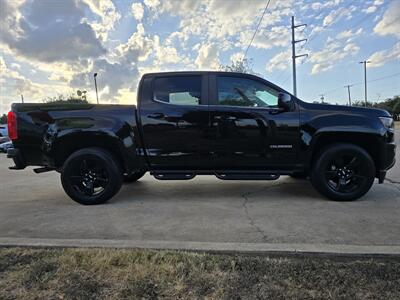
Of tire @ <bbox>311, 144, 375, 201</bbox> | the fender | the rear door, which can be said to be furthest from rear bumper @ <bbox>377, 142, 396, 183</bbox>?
the fender

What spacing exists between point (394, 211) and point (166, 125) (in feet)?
10.7

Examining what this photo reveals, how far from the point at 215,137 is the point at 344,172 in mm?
1954

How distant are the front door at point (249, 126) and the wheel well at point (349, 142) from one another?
0.36m

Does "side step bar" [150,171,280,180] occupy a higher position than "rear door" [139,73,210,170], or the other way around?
"rear door" [139,73,210,170]

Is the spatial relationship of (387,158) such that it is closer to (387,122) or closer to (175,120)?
(387,122)

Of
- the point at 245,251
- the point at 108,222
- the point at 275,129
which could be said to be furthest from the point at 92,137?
the point at 245,251

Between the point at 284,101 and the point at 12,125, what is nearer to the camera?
the point at 284,101

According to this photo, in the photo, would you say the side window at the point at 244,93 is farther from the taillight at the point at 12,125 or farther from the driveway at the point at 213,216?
the taillight at the point at 12,125

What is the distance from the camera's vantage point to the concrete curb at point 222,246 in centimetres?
368

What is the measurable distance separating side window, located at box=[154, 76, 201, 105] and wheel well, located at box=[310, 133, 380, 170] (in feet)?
6.24

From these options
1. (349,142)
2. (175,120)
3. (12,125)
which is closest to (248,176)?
(175,120)

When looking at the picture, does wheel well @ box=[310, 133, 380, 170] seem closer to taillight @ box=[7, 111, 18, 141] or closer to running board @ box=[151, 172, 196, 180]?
running board @ box=[151, 172, 196, 180]

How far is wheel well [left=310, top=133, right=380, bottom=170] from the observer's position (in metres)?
6.00

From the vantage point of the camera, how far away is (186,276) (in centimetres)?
326
